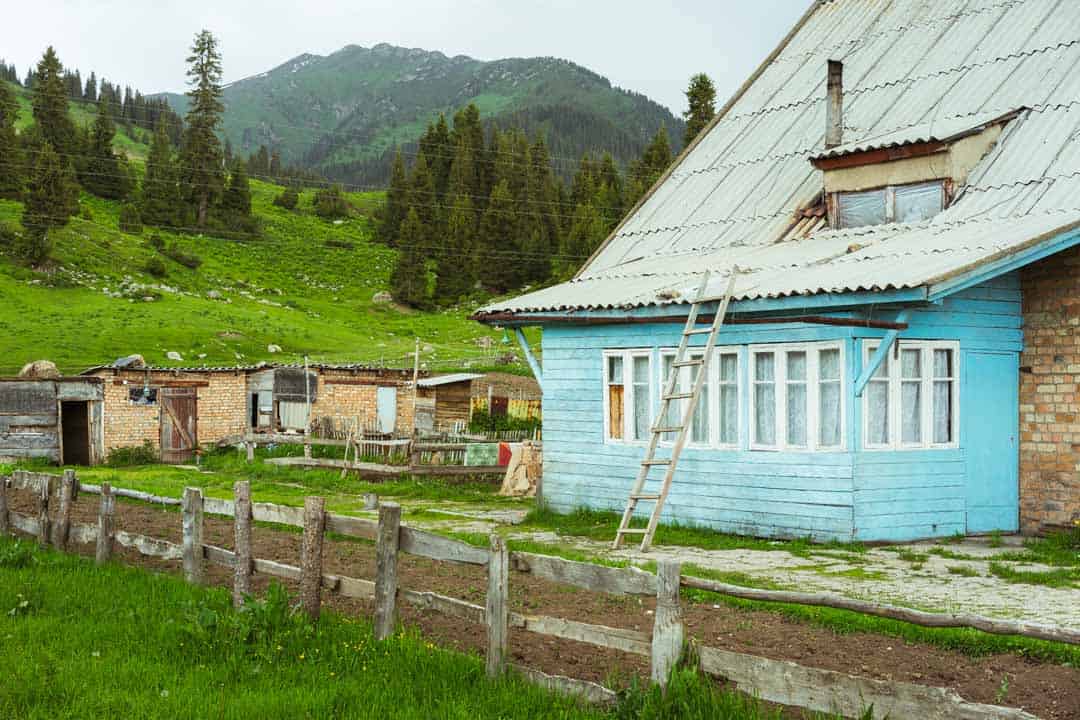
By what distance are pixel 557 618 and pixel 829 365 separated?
24.9ft

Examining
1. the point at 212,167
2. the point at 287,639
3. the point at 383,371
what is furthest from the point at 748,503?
the point at 212,167

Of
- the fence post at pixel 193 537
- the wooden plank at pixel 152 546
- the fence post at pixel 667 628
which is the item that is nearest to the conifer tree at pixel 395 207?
the wooden plank at pixel 152 546

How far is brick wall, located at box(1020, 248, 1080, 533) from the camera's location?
48.3ft

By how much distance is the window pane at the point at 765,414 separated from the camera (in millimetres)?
14953

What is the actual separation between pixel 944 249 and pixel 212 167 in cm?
8974

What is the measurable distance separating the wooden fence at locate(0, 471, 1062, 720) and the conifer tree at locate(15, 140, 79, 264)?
57.6 m

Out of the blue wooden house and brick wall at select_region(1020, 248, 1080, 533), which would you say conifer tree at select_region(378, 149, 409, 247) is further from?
brick wall at select_region(1020, 248, 1080, 533)

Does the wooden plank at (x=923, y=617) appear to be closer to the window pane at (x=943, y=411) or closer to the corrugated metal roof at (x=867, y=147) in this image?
the corrugated metal roof at (x=867, y=147)

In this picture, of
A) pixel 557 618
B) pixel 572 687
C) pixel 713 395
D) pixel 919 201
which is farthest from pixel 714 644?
pixel 919 201

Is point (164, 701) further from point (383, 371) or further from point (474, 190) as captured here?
point (474, 190)

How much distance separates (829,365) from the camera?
1442 cm

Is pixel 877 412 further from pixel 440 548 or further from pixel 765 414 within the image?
pixel 440 548

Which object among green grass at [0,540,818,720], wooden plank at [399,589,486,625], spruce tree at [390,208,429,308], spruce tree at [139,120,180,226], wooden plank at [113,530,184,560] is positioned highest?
spruce tree at [139,120,180,226]

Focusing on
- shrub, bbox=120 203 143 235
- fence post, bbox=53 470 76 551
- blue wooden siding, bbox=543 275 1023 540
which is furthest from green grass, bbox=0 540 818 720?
shrub, bbox=120 203 143 235
